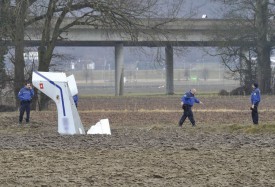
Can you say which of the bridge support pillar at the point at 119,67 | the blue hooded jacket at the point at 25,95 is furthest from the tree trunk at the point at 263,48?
the blue hooded jacket at the point at 25,95

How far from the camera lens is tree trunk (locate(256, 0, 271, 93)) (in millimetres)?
62969

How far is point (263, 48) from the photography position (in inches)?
2544

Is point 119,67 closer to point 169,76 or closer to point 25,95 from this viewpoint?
point 169,76

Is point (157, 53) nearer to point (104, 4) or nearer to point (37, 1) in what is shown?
point (104, 4)

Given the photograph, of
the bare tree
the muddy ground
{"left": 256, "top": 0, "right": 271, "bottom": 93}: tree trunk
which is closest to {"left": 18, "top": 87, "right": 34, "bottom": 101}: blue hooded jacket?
the muddy ground

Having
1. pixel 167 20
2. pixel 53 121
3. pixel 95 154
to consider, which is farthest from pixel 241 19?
pixel 95 154

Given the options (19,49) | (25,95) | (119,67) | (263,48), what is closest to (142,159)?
(25,95)

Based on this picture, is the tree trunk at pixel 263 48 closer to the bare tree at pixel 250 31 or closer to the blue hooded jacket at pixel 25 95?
the bare tree at pixel 250 31

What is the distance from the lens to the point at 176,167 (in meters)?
13.7

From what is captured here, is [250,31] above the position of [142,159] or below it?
above

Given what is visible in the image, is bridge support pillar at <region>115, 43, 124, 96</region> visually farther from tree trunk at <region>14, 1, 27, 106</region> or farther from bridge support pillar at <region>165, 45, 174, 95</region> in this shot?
tree trunk at <region>14, 1, 27, 106</region>

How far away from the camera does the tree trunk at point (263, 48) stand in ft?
207

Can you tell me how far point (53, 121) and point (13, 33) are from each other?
8.52 meters

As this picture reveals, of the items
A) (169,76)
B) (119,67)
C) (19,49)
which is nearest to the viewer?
(19,49)
